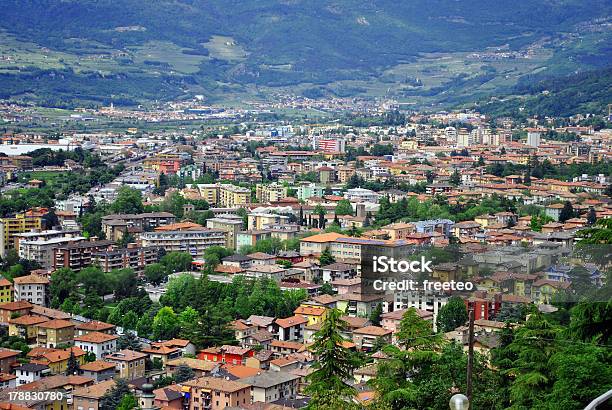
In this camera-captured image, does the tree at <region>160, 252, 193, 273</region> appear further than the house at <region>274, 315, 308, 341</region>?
Yes

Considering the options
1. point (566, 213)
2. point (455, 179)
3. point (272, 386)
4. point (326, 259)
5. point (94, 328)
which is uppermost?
point (455, 179)

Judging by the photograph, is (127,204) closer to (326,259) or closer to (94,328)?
(326,259)

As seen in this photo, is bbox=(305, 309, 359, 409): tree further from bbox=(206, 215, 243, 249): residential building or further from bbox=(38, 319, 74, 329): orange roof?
bbox=(206, 215, 243, 249): residential building

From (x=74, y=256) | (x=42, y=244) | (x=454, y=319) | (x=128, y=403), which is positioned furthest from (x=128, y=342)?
→ (x=42, y=244)

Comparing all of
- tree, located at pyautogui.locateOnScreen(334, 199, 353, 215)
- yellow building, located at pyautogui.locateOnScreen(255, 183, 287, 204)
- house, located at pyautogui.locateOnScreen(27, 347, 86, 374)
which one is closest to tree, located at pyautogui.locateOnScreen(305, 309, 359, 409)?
house, located at pyautogui.locateOnScreen(27, 347, 86, 374)

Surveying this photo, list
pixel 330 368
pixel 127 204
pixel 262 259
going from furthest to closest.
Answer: pixel 127 204
pixel 262 259
pixel 330 368

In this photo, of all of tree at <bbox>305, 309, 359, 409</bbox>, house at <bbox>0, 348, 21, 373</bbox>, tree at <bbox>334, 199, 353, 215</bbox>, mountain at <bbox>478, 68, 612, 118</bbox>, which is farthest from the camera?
mountain at <bbox>478, 68, 612, 118</bbox>

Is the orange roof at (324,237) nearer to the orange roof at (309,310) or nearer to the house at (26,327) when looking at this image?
the orange roof at (309,310)
